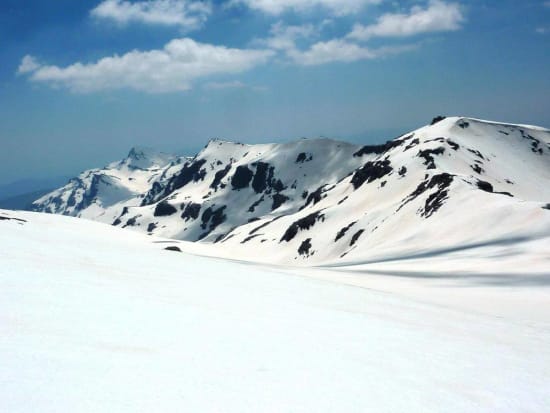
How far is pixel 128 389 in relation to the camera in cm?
746

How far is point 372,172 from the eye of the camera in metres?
163

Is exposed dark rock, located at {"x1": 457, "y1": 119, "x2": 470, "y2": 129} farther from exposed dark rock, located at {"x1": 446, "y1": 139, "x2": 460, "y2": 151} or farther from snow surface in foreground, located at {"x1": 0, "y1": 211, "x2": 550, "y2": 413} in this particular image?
snow surface in foreground, located at {"x1": 0, "y1": 211, "x2": 550, "y2": 413}

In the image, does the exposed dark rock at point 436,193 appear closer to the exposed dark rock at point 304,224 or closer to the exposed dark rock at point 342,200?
the exposed dark rock at point 304,224

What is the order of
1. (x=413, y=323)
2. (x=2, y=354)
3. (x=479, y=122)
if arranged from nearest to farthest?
(x=2, y=354) < (x=413, y=323) < (x=479, y=122)

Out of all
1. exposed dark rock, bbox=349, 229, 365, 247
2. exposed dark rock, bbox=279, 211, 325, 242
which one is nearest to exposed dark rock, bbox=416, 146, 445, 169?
exposed dark rock, bbox=349, 229, 365, 247

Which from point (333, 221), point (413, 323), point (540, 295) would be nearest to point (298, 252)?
point (333, 221)

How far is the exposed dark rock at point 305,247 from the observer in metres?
136

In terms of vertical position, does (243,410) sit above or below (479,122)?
below

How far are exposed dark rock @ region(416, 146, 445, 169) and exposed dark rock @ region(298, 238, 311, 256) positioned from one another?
39855 mm

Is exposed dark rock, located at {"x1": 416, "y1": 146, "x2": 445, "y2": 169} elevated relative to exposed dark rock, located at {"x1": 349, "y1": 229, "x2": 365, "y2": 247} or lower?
elevated

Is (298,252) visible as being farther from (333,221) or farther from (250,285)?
(250,285)

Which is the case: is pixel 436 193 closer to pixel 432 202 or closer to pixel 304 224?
pixel 432 202

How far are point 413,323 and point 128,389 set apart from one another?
31.9 feet

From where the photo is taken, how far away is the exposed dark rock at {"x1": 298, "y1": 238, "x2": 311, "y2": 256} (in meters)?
136
